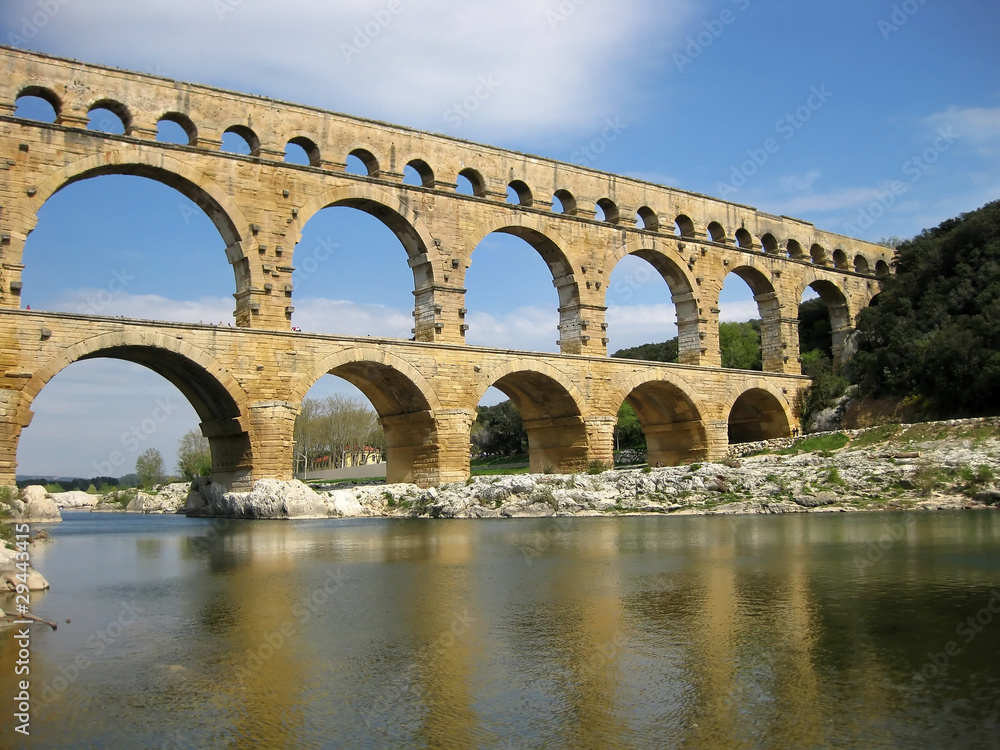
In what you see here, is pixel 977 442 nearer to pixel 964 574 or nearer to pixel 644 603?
pixel 964 574

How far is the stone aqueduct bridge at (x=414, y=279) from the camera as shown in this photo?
1931 centimetres

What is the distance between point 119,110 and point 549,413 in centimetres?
1394

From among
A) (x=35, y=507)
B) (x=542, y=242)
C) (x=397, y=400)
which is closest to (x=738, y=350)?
(x=542, y=242)

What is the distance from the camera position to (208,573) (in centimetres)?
1071

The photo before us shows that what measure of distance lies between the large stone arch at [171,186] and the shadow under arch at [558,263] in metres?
7.34

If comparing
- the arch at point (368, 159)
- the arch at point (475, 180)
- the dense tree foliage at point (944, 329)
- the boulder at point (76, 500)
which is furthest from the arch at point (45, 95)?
the boulder at point (76, 500)

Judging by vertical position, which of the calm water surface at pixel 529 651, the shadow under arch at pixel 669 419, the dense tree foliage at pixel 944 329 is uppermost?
the dense tree foliage at pixel 944 329

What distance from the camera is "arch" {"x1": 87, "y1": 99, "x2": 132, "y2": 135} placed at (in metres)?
20.3

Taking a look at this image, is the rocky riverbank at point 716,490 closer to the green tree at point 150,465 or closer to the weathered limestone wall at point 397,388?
the weathered limestone wall at point 397,388

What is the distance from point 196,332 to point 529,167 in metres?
11.3

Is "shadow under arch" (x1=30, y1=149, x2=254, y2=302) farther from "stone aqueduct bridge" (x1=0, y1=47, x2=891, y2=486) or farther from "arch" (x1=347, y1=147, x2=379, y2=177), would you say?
"arch" (x1=347, y1=147, x2=379, y2=177)

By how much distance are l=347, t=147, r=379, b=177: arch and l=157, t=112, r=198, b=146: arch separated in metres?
4.02

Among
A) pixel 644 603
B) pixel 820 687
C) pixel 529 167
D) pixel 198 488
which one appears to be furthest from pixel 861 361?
pixel 820 687

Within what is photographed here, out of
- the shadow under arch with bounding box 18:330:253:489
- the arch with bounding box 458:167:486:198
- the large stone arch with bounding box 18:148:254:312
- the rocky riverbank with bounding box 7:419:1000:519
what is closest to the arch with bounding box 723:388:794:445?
the rocky riverbank with bounding box 7:419:1000:519
